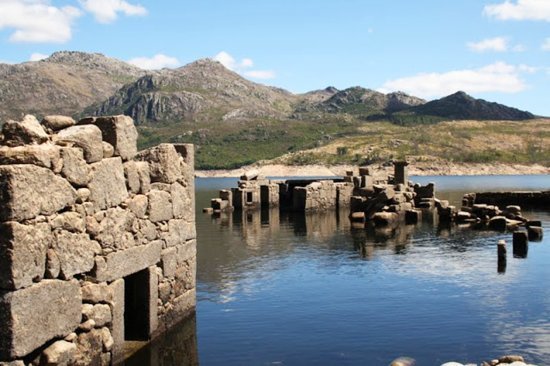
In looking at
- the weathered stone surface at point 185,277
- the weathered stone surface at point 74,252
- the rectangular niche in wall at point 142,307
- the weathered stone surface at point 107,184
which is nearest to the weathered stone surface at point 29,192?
the weathered stone surface at point 74,252

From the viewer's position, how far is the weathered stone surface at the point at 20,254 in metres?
9.52

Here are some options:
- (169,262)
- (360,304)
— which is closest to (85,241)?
(169,262)

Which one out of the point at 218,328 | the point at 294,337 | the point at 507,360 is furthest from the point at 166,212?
the point at 507,360

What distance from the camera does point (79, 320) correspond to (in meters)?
11.5

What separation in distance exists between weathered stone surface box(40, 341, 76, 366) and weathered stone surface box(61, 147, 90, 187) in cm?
303

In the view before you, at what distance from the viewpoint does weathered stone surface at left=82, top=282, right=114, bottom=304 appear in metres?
11.9

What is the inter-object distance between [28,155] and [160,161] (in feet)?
18.9

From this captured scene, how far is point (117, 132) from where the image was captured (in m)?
13.4

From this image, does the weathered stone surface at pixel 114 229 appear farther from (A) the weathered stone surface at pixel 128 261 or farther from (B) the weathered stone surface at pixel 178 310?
(B) the weathered stone surface at pixel 178 310

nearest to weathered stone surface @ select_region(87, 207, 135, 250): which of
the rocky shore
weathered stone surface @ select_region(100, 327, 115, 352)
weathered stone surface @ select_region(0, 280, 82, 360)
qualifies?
weathered stone surface @ select_region(0, 280, 82, 360)

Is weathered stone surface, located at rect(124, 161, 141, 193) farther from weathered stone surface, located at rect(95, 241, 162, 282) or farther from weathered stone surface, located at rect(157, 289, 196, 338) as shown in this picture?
weathered stone surface, located at rect(157, 289, 196, 338)

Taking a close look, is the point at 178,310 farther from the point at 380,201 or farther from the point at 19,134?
the point at 380,201

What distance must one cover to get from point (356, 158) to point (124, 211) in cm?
16636

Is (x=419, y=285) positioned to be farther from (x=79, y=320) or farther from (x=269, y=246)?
(x=79, y=320)
